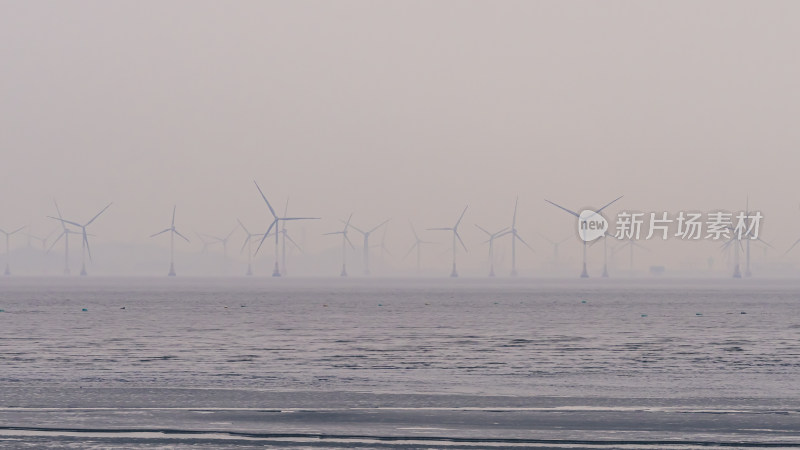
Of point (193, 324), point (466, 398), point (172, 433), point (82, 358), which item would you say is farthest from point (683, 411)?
point (193, 324)

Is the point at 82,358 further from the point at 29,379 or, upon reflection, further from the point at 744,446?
the point at 744,446

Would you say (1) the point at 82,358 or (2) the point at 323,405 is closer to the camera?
(2) the point at 323,405

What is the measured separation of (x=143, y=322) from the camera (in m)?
99.4

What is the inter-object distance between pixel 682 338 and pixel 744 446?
51307mm

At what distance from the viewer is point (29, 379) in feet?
125

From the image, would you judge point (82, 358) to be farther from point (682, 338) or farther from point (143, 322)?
point (143, 322)

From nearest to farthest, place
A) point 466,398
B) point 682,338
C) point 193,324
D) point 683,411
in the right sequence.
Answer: point 683,411, point 466,398, point 682,338, point 193,324

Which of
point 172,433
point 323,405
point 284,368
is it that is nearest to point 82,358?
point 284,368

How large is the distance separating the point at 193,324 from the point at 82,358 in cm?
4473

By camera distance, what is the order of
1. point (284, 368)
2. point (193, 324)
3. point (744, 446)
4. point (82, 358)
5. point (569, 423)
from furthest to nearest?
point (193, 324), point (82, 358), point (284, 368), point (569, 423), point (744, 446)

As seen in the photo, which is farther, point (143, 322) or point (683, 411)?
point (143, 322)

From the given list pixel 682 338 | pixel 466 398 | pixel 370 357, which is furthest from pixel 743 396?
pixel 682 338


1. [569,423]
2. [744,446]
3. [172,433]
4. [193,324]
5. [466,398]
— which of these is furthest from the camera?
[193,324]

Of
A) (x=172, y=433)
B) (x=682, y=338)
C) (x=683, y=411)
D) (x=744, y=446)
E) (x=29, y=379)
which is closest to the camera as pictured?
(x=744, y=446)
